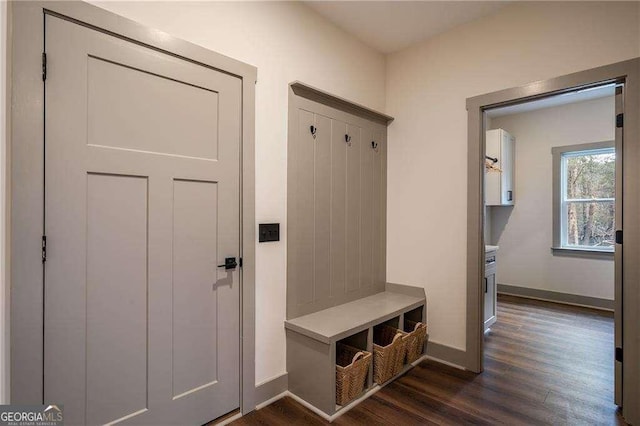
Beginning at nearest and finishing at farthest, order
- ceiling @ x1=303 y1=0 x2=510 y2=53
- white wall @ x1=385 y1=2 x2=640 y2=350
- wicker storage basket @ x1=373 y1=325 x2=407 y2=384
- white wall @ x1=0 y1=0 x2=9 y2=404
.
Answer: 1. white wall @ x1=0 y1=0 x2=9 y2=404
2. white wall @ x1=385 y1=2 x2=640 y2=350
3. wicker storage basket @ x1=373 y1=325 x2=407 y2=384
4. ceiling @ x1=303 y1=0 x2=510 y2=53

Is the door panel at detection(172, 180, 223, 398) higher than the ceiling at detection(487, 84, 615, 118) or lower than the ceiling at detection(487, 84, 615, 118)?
lower

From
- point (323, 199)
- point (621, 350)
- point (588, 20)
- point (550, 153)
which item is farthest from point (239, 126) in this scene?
point (550, 153)

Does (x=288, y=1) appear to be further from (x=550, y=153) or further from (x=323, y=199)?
(x=550, y=153)

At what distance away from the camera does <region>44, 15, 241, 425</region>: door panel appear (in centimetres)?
Answer: 147

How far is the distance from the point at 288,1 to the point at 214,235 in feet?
5.66

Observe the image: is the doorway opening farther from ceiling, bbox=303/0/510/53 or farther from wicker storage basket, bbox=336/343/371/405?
wicker storage basket, bbox=336/343/371/405

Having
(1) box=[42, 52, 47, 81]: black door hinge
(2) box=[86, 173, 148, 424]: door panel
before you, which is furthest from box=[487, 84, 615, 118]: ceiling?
(1) box=[42, 52, 47, 81]: black door hinge

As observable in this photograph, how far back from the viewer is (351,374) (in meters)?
2.15

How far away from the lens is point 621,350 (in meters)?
2.07

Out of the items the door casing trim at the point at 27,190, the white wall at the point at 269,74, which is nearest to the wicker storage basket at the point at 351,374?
the white wall at the point at 269,74

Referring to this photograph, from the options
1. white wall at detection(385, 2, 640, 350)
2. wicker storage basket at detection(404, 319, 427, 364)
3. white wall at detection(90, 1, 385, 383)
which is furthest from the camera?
wicker storage basket at detection(404, 319, 427, 364)

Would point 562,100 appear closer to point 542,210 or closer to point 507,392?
point 542,210

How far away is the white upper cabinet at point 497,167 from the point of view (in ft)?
15.2

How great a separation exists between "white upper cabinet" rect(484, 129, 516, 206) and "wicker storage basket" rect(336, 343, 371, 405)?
3407mm
